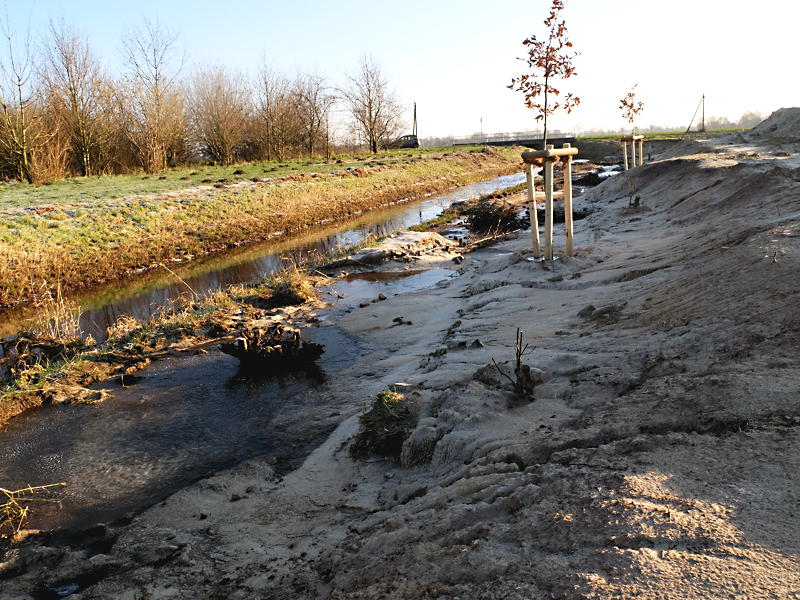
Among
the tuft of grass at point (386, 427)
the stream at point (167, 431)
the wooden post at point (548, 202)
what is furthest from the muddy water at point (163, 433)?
the wooden post at point (548, 202)

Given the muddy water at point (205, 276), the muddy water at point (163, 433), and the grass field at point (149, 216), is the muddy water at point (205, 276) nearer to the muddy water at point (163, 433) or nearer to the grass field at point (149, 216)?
the grass field at point (149, 216)

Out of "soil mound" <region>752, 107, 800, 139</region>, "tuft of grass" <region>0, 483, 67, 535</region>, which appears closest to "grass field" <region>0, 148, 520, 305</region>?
"tuft of grass" <region>0, 483, 67, 535</region>

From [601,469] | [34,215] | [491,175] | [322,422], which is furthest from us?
[491,175]

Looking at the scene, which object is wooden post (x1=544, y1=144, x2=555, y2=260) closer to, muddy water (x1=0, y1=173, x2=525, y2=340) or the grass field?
muddy water (x1=0, y1=173, x2=525, y2=340)

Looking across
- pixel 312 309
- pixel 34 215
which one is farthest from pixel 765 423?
pixel 34 215

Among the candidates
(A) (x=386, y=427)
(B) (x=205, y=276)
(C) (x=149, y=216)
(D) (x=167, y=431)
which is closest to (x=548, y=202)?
(A) (x=386, y=427)

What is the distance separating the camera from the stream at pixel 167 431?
4.85 metres

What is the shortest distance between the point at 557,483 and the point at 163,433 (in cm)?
446

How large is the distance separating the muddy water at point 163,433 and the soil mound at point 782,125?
24.0 metres

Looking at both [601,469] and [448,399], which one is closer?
[601,469]

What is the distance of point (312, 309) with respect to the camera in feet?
33.6

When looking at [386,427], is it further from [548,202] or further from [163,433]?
[548,202]

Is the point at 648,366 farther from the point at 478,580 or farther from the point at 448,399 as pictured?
the point at 478,580

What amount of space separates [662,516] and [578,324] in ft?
11.8
